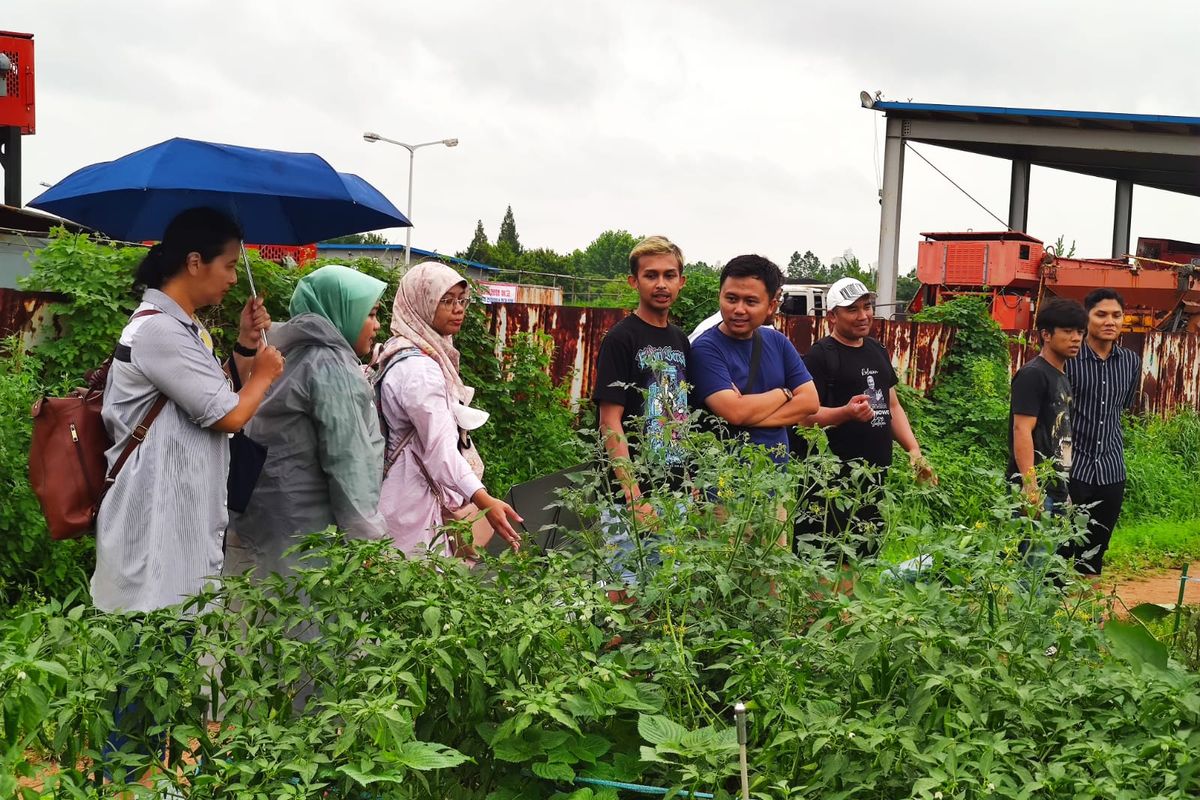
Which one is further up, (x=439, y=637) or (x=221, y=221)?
(x=221, y=221)

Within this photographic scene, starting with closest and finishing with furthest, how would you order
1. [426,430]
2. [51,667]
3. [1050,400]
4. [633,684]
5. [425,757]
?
[51,667], [425,757], [633,684], [426,430], [1050,400]

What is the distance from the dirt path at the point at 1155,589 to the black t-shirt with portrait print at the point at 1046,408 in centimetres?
249

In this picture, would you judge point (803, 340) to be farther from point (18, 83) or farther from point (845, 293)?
point (18, 83)

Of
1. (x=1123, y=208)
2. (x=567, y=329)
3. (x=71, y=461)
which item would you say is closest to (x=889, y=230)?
(x=1123, y=208)

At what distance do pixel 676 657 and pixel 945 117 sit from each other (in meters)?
Answer: 26.1

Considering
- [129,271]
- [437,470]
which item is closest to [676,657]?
[437,470]

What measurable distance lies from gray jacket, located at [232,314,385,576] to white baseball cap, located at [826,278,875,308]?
2.35 metres

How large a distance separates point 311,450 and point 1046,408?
336 cm

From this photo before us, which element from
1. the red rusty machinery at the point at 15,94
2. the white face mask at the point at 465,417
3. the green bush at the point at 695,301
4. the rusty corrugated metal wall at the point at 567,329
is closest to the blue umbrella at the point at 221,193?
the white face mask at the point at 465,417

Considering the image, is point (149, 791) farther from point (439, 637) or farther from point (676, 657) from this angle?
point (676, 657)

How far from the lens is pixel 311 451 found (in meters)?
3.83

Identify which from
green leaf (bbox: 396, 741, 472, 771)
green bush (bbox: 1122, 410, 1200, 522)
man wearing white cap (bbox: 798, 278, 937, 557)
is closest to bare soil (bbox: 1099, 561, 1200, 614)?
green bush (bbox: 1122, 410, 1200, 522)

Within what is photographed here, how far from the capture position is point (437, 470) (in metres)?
4.09

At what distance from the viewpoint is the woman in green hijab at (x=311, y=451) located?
3.75m
